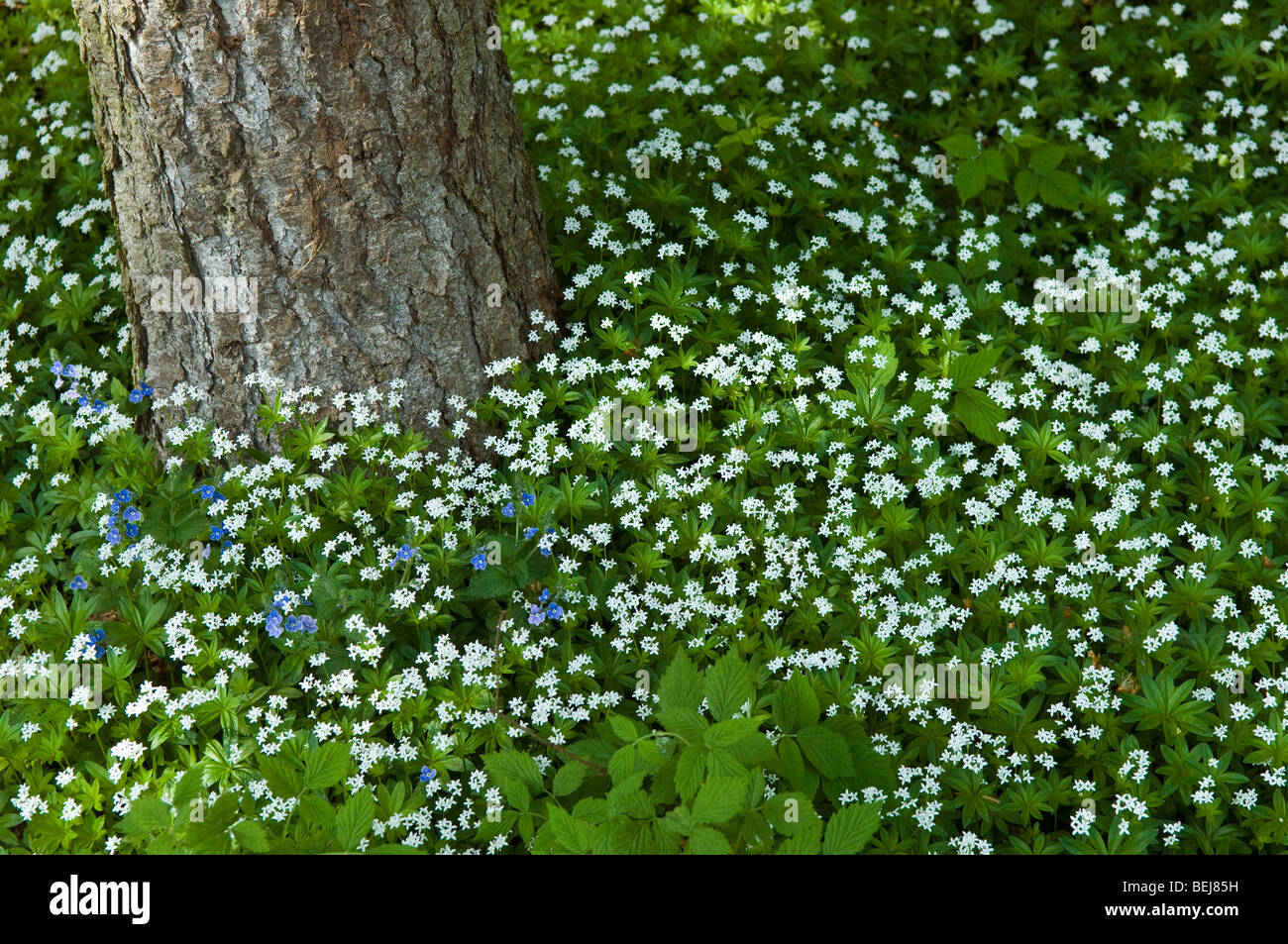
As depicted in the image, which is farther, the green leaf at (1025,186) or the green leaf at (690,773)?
the green leaf at (1025,186)

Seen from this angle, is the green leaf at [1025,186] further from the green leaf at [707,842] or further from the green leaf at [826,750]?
the green leaf at [707,842]

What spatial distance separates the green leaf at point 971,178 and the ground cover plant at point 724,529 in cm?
3

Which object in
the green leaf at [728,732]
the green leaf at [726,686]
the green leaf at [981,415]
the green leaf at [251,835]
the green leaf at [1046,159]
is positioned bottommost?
the green leaf at [251,835]

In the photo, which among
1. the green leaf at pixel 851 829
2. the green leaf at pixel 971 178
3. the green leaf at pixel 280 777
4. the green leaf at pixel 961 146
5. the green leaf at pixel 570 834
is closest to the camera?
the green leaf at pixel 570 834

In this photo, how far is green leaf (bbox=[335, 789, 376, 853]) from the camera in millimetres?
3432

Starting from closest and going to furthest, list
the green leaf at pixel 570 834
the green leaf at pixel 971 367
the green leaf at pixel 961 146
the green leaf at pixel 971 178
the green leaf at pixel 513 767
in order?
the green leaf at pixel 570 834 < the green leaf at pixel 513 767 < the green leaf at pixel 971 367 < the green leaf at pixel 971 178 < the green leaf at pixel 961 146

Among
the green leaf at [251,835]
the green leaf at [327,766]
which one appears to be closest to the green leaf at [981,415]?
the green leaf at [327,766]

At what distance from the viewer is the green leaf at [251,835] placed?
10.9 ft

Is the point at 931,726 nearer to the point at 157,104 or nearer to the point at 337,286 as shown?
the point at 337,286

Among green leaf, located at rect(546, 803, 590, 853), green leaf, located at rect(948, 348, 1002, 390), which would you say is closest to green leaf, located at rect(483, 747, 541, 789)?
green leaf, located at rect(546, 803, 590, 853)

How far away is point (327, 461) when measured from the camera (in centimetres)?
473

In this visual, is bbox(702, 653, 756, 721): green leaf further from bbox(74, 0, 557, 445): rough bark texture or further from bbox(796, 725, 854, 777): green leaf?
bbox(74, 0, 557, 445): rough bark texture

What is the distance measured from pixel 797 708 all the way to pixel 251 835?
→ 1.88 metres

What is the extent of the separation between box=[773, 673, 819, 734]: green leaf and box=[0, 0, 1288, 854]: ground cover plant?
0.07ft
